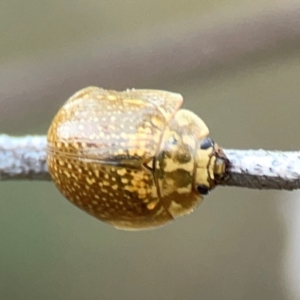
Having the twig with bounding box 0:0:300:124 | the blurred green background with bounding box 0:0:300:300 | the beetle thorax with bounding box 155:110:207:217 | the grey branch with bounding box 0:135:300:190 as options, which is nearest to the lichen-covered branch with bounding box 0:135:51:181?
the grey branch with bounding box 0:135:300:190

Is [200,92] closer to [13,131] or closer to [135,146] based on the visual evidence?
[13,131]

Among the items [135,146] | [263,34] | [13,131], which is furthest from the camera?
[13,131]

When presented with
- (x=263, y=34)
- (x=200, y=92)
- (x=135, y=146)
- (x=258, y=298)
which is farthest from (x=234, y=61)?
(x=258, y=298)

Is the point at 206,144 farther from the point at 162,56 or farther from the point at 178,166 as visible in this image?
the point at 162,56

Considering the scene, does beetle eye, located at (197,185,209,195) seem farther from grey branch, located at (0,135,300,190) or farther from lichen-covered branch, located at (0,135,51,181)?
lichen-covered branch, located at (0,135,51,181)

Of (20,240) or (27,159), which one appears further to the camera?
(20,240)

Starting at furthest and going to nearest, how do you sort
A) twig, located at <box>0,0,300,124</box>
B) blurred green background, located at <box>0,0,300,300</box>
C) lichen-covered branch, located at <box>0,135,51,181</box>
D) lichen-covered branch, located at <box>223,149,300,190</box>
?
blurred green background, located at <box>0,0,300,300</box>, twig, located at <box>0,0,300,124</box>, lichen-covered branch, located at <box>0,135,51,181</box>, lichen-covered branch, located at <box>223,149,300,190</box>

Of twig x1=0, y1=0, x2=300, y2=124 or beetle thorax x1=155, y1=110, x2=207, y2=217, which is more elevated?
twig x1=0, y1=0, x2=300, y2=124
